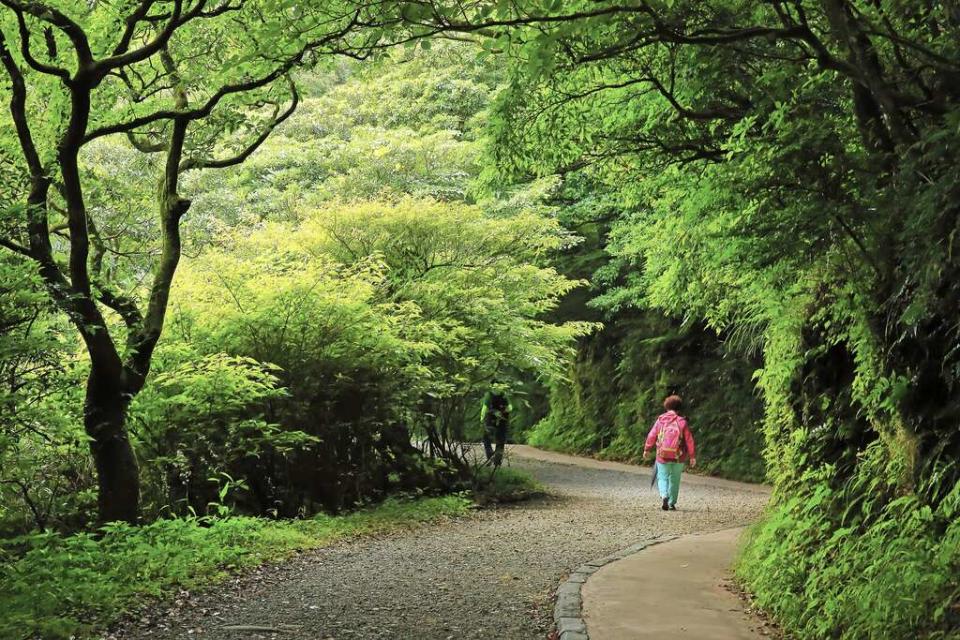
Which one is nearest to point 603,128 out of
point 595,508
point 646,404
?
point 595,508

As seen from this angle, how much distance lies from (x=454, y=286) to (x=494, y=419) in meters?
3.37

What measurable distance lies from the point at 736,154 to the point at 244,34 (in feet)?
16.7

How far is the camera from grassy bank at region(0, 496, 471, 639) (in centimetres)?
566

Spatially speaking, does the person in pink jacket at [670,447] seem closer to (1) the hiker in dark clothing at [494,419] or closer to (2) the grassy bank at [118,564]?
(1) the hiker in dark clothing at [494,419]

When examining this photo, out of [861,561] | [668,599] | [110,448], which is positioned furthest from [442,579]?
[861,561]

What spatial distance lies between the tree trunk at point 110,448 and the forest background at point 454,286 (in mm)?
32

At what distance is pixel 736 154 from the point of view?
586 cm

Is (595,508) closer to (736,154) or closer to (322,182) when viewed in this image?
(736,154)

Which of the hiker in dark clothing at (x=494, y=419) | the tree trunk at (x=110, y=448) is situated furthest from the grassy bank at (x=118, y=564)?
the hiker in dark clothing at (x=494, y=419)

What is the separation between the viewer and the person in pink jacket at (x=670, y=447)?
38.2ft

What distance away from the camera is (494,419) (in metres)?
15.0

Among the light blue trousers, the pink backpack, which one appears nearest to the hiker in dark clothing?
the light blue trousers

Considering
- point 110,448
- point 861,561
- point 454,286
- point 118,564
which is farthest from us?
point 454,286

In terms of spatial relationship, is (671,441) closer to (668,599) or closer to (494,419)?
(494,419)
